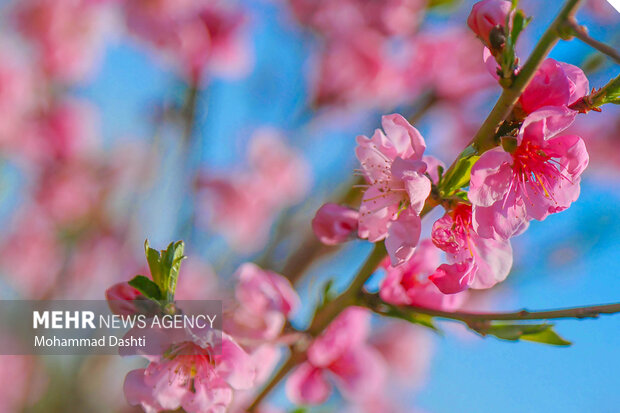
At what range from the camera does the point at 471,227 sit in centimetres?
63

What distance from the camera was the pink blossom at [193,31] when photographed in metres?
1.84

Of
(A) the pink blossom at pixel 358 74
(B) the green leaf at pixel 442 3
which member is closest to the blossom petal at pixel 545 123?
(B) the green leaf at pixel 442 3

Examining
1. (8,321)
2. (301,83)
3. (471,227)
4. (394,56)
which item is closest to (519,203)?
(471,227)

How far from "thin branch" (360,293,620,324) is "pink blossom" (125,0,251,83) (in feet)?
4.26

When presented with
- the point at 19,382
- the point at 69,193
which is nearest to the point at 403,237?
the point at 69,193

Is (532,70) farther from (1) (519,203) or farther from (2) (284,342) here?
(2) (284,342)

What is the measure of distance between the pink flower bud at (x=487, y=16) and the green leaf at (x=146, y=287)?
18.1 inches

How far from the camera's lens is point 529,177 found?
632mm

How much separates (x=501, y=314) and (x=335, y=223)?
0.23 metres

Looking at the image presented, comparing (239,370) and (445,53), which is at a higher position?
(445,53)

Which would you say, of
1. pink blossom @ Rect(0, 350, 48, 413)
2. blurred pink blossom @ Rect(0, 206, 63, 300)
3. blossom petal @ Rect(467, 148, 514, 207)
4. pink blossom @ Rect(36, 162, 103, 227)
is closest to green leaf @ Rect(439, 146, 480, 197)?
blossom petal @ Rect(467, 148, 514, 207)

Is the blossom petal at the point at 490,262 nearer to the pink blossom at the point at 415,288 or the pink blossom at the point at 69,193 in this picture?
the pink blossom at the point at 415,288

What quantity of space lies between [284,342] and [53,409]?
136 centimetres

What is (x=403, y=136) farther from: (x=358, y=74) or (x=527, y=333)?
(x=358, y=74)
